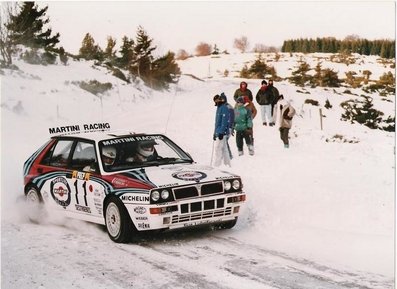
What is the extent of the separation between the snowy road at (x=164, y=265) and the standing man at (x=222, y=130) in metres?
3.63

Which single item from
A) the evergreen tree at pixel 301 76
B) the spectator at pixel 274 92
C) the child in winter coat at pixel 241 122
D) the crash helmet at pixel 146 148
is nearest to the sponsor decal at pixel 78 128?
the child in winter coat at pixel 241 122

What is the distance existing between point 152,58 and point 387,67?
4.70m

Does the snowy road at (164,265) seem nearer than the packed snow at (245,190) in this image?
Yes

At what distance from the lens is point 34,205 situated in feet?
29.7

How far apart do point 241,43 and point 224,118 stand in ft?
5.10

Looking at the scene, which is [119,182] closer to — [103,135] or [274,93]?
[103,135]

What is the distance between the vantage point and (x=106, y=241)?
770cm

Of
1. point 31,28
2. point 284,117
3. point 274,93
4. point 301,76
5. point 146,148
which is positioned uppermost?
point 31,28

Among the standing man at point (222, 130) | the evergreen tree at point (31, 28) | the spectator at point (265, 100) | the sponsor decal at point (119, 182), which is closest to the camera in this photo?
the sponsor decal at point (119, 182)

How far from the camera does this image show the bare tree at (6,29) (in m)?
11.7

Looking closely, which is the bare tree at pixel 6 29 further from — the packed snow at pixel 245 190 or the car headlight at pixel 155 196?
the car headlight at pixel 155 196

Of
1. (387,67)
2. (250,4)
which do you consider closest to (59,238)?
(250,4)

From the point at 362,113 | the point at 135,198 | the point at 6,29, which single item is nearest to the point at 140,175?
the point at 135,198

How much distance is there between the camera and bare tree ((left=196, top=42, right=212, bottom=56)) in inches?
465
